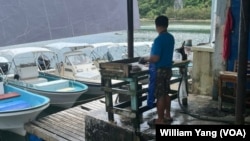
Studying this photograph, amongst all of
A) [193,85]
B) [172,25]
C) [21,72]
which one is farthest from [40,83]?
[172,25]

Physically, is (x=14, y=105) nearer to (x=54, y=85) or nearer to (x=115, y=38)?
(x=54, y=85)

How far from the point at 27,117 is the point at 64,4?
4860 millimetres

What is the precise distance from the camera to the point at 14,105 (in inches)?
319

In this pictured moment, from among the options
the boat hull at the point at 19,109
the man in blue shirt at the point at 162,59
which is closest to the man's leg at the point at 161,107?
the man in blue shirt at the point at 162,59

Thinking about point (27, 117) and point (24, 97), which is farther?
point (24, 97)

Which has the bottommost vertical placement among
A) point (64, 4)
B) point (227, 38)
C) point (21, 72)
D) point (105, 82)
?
point (21, 72)

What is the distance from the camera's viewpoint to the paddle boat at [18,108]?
24.6 feet

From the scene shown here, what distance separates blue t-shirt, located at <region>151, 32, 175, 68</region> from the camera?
11.7 ft

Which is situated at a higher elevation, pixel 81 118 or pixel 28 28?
pixel 28 28

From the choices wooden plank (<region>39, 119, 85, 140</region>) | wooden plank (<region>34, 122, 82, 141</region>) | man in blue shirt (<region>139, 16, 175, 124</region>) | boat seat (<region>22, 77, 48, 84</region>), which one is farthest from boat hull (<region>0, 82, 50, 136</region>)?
man in blue shirt (<region>139, 16, 175, 124</region>)

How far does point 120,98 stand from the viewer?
5.56 meters

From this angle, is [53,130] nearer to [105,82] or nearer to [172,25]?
[105,82]

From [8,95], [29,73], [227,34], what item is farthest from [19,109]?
[227,34]

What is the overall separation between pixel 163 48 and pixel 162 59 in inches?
5.5
